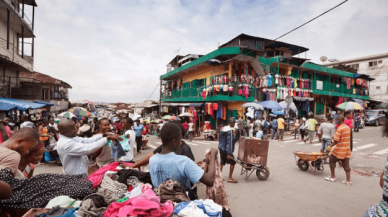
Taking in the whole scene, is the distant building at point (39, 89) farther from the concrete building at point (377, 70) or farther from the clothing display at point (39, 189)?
the concrete building at point (377, 70)

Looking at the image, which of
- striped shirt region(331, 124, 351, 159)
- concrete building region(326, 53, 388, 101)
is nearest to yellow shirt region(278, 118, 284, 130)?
striped shirt region(331, 124, 351, 159)

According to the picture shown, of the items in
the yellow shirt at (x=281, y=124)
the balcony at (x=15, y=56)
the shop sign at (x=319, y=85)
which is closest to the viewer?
the balcony at (x=15, y=56)

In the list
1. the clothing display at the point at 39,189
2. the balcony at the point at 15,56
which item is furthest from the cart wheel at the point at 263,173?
the balcony at the point at 15,56

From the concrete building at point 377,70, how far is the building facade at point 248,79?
16501mm

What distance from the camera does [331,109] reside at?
27.2 metres

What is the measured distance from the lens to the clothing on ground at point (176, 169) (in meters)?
2.20

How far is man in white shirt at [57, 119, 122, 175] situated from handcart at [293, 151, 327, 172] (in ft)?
20.4

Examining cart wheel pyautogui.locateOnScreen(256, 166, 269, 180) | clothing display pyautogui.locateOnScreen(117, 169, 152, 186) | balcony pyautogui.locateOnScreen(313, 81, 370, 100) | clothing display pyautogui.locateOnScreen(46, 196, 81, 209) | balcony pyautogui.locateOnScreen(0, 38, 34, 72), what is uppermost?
balcony pyautogui.locateOnScreen(0, 38, 34, 72)

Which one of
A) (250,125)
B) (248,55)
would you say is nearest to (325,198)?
(250,125)

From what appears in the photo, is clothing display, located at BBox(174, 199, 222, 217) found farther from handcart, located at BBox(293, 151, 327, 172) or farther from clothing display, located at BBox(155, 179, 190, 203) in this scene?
handcart, located at BBox(293, 151, 327, 172)

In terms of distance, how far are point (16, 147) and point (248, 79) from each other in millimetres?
17441

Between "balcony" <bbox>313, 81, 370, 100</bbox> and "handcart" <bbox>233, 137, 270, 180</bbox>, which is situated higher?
"balcony" <bbox>313, 81, 370, 100</bbox>

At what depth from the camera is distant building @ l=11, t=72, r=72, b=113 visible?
17.2 meters

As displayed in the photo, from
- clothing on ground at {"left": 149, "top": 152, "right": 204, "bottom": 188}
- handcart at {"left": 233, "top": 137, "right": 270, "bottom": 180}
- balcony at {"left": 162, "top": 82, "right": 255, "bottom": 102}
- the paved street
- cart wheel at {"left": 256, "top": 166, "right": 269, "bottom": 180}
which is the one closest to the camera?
clothing on ground at {"left": 149, "top": 152, "right": 204, "bottom": 188}
